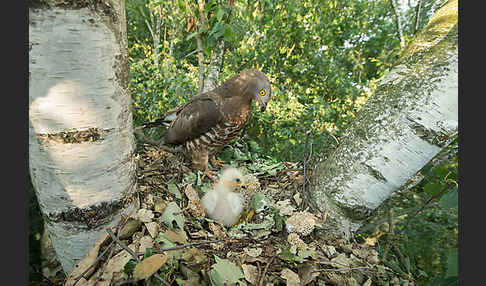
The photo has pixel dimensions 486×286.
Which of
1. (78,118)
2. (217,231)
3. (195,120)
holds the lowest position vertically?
(217,231)

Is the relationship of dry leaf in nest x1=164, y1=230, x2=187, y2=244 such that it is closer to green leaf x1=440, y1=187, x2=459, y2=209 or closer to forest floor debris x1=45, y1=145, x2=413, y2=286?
forest floor debris x1=45, y1=145, x2=413, y2=286

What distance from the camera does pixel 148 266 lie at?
2.65 ft

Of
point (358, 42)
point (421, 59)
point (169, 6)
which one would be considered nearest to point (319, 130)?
point (421, 59)

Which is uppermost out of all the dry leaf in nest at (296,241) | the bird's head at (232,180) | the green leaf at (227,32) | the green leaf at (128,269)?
the green leaf at (227,32)

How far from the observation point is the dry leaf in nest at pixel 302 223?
1.20 metres

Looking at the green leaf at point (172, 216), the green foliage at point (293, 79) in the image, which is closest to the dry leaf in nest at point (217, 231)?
the green leaf at point (172, 216)

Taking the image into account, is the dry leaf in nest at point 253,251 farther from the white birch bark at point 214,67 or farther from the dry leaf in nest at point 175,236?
the white birch bark at point 214,67

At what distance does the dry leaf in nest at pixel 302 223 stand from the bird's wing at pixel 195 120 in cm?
99

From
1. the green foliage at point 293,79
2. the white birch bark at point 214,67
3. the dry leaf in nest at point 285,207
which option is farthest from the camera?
the white birch bark at point 214,67

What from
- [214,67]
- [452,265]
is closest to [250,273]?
[452,265]

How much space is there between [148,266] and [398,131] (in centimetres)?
111

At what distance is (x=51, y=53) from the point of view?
824 millimetres

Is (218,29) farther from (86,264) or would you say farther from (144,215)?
(86,264)

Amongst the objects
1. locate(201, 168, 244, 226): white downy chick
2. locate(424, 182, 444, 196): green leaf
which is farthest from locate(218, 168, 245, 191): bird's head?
locate(424, 182, 444, 196): green leaf
